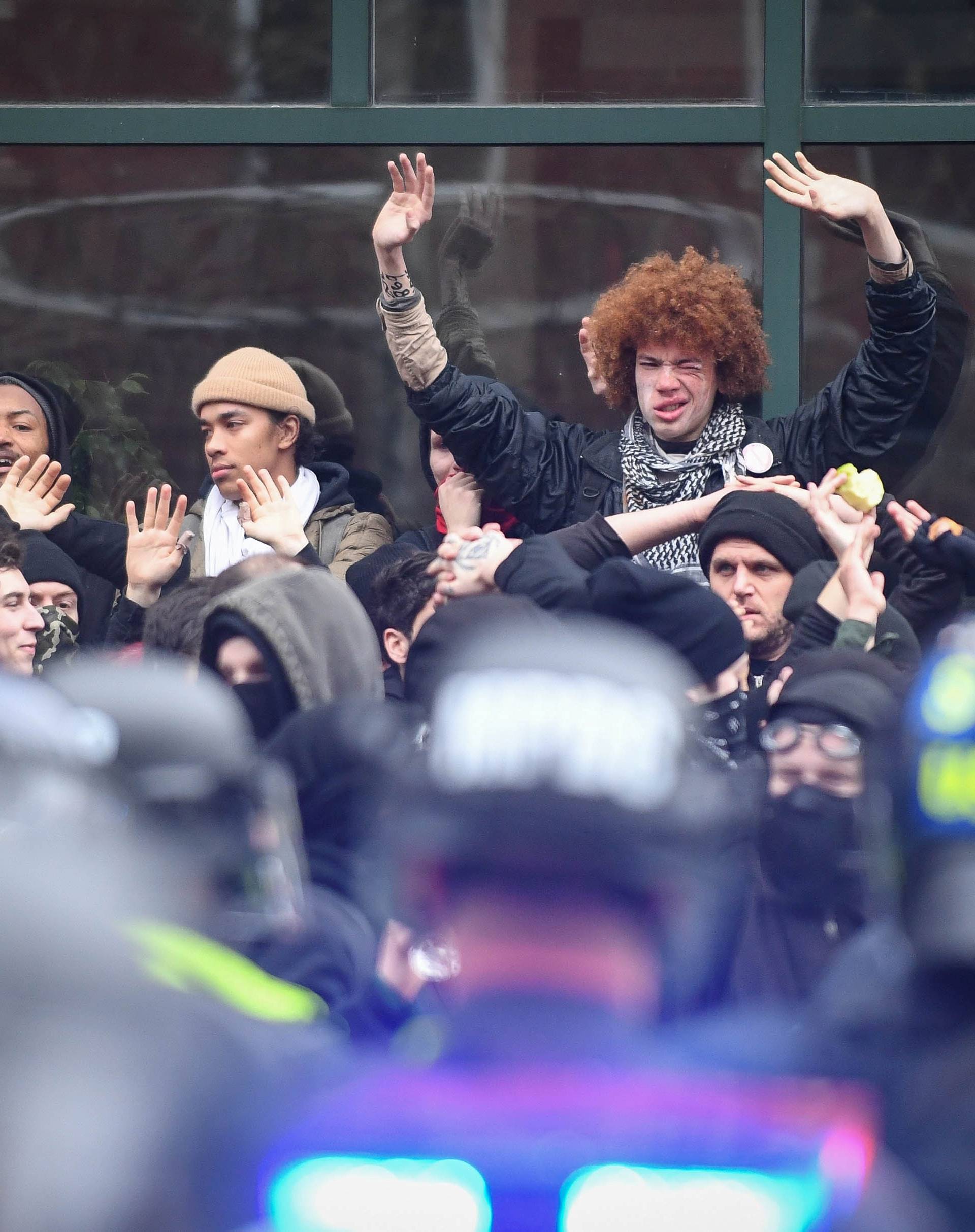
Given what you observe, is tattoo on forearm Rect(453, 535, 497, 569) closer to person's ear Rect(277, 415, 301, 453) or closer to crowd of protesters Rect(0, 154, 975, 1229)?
crowd of protesters Rect(0, 154, 975, 1229)

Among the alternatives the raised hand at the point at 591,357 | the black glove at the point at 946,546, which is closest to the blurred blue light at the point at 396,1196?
the black glove at the point at 946,546

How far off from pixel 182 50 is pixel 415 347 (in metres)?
1.89

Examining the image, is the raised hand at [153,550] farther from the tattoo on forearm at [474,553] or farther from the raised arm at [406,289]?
the tattoo on forearm at [474,553]

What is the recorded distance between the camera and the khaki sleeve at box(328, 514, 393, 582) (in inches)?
176

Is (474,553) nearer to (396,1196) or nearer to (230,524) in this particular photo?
(230,524)

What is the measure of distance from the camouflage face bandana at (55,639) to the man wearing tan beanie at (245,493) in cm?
17

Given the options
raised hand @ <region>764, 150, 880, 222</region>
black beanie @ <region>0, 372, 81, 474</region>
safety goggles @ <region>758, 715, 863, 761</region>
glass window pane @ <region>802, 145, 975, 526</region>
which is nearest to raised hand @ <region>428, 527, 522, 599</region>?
safety goggles @ <region>758, 715, 863, 761</region>

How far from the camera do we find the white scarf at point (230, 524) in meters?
4.41

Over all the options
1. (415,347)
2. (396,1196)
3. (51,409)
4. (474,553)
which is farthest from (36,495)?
(396,1196)

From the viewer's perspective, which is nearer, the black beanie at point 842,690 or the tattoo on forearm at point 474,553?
the black beanie at point 842,690

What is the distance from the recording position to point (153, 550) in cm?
440

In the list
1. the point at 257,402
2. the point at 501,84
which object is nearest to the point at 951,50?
the point at 501,84

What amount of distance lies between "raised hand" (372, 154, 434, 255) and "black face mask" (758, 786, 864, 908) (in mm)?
2223

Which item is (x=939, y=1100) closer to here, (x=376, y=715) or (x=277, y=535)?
(x=376, y=715)
